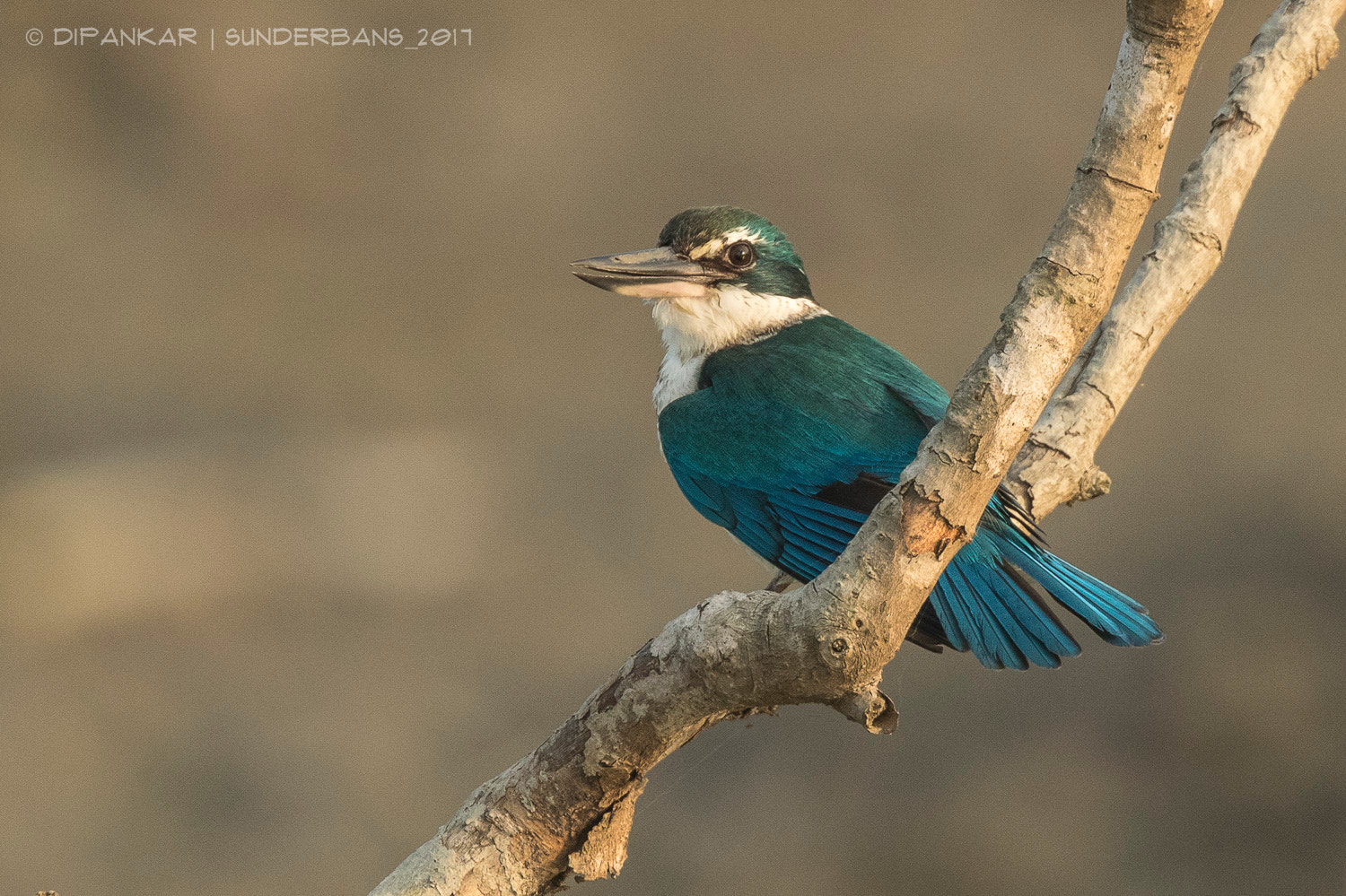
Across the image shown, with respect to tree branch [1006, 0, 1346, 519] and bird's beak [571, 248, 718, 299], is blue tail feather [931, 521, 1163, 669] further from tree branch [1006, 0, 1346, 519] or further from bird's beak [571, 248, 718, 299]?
bird's beak [571, 248, 718, 299]

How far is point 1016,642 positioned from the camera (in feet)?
6.61

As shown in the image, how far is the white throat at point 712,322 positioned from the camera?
8.91 feet

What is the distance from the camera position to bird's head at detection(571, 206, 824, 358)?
103 inches

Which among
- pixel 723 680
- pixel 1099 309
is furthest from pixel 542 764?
pixel 1099 309

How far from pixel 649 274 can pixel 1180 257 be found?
110 centimetres

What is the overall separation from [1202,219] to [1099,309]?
129cm

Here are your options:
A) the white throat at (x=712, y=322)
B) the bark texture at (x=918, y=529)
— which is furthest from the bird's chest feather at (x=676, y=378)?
the bark texture at (x=918, y=529)

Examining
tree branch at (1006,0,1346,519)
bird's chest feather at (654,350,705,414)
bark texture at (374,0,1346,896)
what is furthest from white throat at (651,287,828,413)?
bark texture at (374,0,1346,896)

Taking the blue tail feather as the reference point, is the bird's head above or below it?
above

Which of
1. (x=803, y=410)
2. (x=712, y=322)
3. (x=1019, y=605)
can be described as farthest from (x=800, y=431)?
(x=1019, y=605)

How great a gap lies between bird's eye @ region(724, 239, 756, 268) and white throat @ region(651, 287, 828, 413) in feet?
0.20

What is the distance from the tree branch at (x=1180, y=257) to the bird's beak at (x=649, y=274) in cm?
81

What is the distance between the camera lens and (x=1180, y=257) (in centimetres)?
239

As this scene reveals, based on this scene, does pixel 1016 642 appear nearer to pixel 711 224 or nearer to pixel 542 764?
pixel 542 764
